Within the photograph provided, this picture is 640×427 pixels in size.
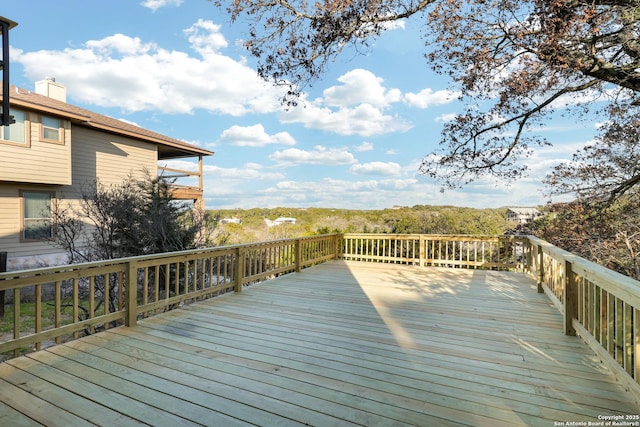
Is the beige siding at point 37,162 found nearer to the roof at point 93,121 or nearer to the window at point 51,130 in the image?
the window at point 51,130

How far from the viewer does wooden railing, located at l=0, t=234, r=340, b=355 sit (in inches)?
120

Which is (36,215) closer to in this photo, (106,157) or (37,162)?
(37,162)

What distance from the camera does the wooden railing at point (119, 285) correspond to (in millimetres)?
3061

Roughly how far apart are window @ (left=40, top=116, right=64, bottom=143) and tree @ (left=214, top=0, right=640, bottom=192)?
24.8 ft

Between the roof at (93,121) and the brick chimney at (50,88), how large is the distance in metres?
0.73

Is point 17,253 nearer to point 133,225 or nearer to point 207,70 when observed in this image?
point 133,225

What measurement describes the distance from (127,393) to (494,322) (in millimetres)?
3934

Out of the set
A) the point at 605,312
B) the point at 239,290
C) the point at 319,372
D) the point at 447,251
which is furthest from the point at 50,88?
the point at 605,312

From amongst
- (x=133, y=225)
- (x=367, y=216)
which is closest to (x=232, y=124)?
(x=367, y=216)

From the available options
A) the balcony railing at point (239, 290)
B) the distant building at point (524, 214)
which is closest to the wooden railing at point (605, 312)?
the balcony railing at point (239, 290)

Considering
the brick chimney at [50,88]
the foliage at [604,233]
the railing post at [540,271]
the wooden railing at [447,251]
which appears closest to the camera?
the railing post at [540,271]

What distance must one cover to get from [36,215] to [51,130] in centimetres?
243

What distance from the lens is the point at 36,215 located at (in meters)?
9.53

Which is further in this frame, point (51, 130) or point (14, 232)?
point (51, 130)
